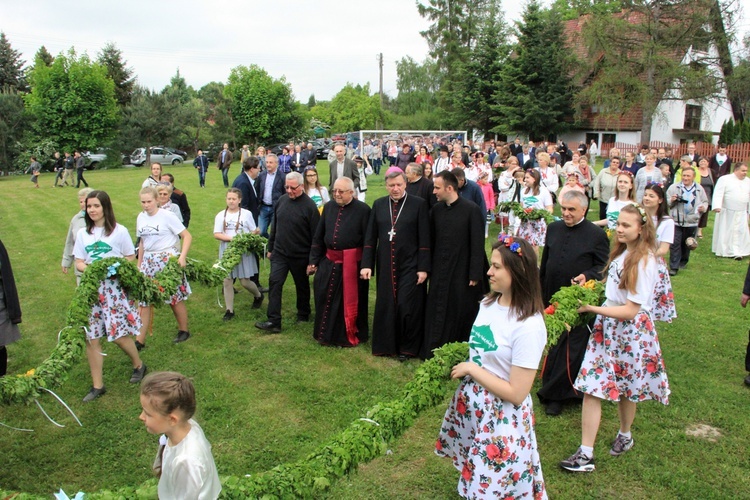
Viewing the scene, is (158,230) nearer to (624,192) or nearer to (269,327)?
(269,327)

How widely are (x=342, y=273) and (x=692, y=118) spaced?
42.0m

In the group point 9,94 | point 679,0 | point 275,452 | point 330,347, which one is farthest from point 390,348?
point 9,94

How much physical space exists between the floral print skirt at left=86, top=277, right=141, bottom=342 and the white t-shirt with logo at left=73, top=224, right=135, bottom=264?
45 centimetres

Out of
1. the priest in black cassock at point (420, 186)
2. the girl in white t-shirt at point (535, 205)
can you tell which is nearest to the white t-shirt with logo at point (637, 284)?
the priest in black cassock at point (420, 186)

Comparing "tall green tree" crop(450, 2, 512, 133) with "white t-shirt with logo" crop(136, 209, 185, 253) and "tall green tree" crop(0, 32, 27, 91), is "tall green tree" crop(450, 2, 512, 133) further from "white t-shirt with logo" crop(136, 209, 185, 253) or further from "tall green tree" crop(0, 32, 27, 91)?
"tall green tree" crop(0, 32, 27, 91)

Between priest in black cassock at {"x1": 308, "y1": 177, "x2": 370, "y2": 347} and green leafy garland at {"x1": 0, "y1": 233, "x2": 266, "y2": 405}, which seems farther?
priest in black cassock at {"x1": 308, "y1": 177, "x2": 370, "y2": 347}

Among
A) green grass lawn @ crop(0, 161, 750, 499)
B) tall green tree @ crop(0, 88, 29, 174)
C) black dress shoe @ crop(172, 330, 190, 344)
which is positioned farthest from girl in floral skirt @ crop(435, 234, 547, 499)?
tall green tree @ crop(0, 88, 29, 174)

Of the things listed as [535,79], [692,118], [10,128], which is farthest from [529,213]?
[10,128]

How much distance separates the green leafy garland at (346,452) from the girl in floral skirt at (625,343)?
121 centimetres

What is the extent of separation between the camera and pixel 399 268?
697cm

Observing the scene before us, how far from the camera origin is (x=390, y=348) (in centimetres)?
701

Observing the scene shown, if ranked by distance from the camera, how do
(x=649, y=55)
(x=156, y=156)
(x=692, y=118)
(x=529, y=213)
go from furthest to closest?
(x=156, y=156) → (x=692, y=118) → (x=649, y=55) → (x=529, y=213)

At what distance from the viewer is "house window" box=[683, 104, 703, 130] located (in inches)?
1615

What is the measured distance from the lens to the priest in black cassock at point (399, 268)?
6840mm
